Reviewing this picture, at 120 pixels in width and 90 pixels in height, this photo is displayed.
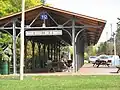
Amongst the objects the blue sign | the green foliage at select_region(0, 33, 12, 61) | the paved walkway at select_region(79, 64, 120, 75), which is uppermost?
the blue sign

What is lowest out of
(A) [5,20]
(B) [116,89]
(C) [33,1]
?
(B) [116,89]

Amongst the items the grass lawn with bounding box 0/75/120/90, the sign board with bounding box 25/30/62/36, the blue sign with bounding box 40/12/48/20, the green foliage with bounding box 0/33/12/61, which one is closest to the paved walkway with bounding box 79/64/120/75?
the sign board with bounding box 25/30/62/36

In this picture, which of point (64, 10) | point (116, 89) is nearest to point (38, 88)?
point (116, 89)

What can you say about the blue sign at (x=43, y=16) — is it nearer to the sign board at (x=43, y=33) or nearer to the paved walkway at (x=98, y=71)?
the sign board at (x=43, y=33)

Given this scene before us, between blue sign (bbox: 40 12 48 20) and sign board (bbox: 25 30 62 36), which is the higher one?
blue sign (bbox: 40 12 48 20)

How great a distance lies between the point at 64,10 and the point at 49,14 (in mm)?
2032

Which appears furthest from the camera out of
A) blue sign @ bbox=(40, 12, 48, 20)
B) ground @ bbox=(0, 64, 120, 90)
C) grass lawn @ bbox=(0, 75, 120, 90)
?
blue sign @ bbox=(40, 12, 48, 20)

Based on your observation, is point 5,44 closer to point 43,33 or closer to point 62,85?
point 43,33

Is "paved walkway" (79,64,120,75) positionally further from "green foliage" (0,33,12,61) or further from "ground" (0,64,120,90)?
"green foliage" (0,33,12,61)

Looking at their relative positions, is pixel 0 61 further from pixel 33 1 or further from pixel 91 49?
pixel 91 49

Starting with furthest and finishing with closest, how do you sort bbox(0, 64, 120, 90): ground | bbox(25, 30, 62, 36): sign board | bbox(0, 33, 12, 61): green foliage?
bbox(0, 33, 12, 61): green foliage
bbox(25, 30, 62, 36): sign board
bbox(0, 64, 120, 90): ground

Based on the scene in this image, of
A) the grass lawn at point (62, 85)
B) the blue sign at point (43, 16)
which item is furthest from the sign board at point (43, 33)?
the grass lawn at point (62, 85)

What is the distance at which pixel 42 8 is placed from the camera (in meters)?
25.9

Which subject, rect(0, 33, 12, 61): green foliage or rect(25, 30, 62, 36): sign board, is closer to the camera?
rect(25, 30, 62, 36): sign board
